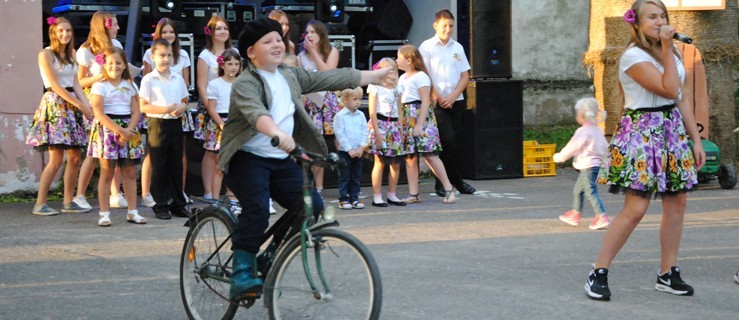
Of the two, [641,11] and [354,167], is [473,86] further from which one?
[641,11]

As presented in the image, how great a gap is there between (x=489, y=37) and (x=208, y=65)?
377cm

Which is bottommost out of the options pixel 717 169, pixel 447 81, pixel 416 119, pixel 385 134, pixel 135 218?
pixel 135 218

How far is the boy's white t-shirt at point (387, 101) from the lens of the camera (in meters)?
11.9

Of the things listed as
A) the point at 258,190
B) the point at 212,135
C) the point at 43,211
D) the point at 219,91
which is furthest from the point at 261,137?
the point at 43,211

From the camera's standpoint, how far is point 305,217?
5859 millimetres

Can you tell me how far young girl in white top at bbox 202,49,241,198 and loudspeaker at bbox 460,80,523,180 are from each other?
359cm

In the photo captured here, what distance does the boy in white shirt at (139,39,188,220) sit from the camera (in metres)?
10.8

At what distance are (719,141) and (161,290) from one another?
8421 mm

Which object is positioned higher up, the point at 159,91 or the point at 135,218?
the point at 159,91

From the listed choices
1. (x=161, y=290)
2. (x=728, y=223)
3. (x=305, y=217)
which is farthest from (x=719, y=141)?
(x=305, y=217)

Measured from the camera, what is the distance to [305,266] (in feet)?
18.8

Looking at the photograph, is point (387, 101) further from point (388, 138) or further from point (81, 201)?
point (81, 201)

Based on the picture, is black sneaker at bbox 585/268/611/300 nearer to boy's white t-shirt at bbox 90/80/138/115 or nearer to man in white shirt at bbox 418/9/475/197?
boy's white t-shirt at bbox 90/80/138/115

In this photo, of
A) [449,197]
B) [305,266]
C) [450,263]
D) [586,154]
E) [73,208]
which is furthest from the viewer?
[449,197]
